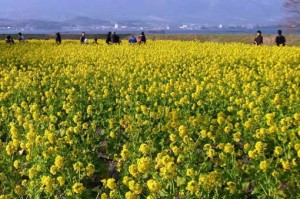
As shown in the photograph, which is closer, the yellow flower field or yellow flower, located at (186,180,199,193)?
yellow flower, located at (186,180,199,193)

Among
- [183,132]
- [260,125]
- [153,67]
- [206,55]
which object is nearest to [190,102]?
[260,125]

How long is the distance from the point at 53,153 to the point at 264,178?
271cm

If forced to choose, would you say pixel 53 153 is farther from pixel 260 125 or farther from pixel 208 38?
pixel 208 38

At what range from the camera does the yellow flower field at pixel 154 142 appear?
209 inches

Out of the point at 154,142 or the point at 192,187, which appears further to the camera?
the point at 154,142

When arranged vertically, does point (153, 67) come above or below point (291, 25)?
below

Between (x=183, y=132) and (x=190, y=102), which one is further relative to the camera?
(x=190, y=102)

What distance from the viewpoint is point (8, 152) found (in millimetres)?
6438

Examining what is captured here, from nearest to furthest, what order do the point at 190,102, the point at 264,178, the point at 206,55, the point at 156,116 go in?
the point at 264,178
the point at 156,116
the point at 190,102
the point at 206,55

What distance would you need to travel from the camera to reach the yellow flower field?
5301 mm

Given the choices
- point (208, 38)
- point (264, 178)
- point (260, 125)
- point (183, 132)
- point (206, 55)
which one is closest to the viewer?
point (264, 178)

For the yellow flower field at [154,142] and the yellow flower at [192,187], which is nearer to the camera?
the yellow flower at [192,187]

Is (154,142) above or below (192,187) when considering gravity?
below

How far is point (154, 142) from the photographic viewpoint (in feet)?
23.6
